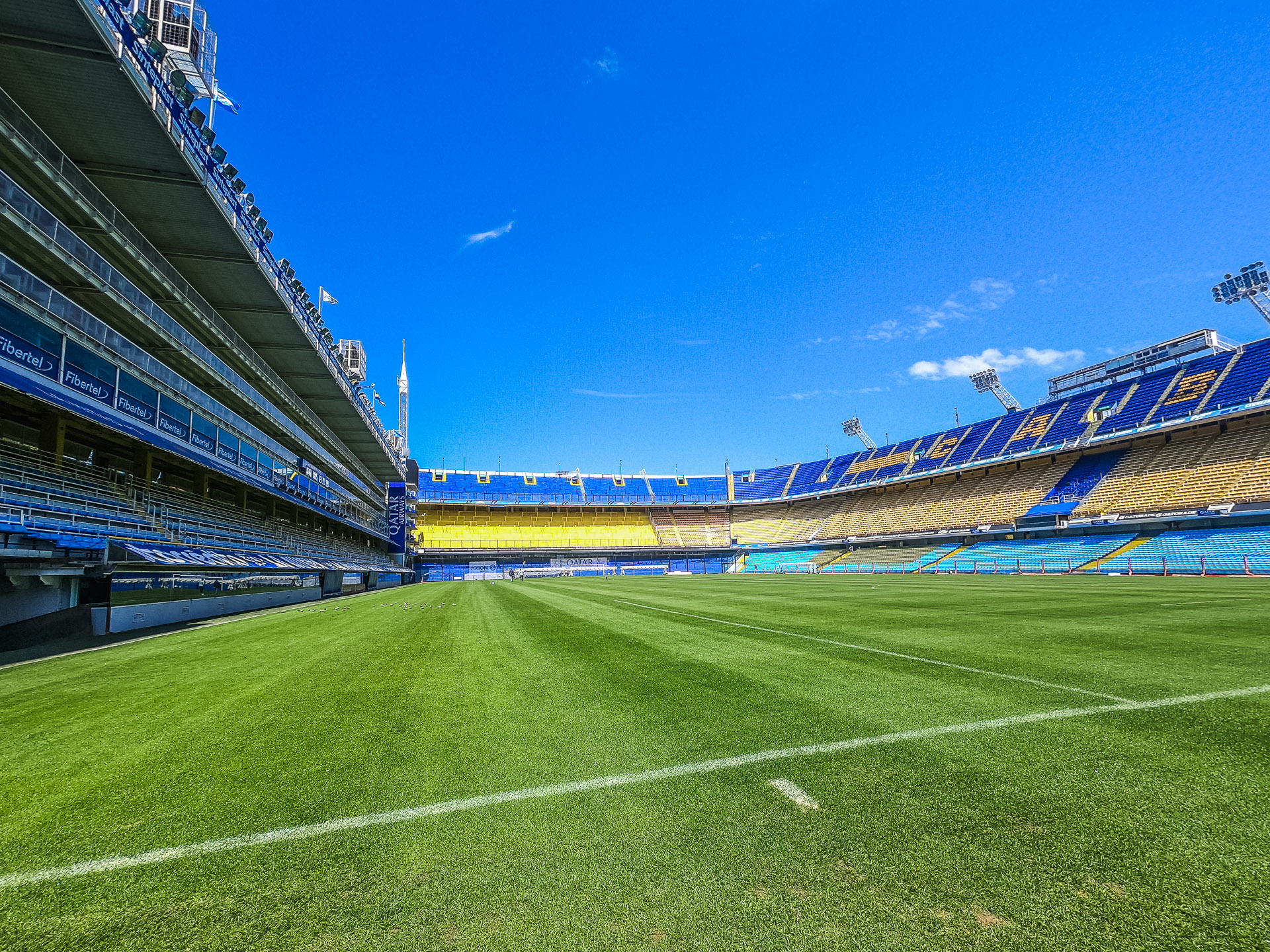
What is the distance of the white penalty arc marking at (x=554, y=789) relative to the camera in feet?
7.17

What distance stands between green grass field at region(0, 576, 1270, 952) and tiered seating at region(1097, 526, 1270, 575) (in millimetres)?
25952

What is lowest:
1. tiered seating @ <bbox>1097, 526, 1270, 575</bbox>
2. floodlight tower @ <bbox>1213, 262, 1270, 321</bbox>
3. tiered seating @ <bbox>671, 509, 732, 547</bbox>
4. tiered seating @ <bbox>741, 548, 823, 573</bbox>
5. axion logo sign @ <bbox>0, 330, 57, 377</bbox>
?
tiered seating @ <bbox>741, 548, 823, 573</bbox>

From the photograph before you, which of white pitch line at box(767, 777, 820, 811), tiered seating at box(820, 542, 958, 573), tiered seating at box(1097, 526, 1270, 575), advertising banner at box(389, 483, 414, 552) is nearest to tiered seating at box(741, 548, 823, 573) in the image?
tiered seating at box(820, 542, 958, 573)

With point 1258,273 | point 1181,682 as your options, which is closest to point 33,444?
point 1181,682

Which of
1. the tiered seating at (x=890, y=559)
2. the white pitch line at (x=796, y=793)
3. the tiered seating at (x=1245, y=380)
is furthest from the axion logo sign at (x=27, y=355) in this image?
the tiered seating at (x=1245, y=380)

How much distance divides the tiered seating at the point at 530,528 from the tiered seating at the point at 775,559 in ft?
37.8

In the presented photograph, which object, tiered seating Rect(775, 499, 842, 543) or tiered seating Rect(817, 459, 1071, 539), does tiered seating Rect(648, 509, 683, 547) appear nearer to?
tiered seating Rect(775, 499, 842, 543)

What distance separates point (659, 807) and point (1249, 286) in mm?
52715

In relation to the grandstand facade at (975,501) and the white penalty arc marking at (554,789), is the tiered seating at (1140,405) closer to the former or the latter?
the grandstand facade at (975,501)

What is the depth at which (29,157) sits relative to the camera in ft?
30.1

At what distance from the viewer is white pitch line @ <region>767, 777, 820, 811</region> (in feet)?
8.08

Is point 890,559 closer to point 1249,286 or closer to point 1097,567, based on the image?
point 1097,567

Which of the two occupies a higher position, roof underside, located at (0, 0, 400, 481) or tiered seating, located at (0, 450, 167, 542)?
roof underside, located at (0, 0, 400, 481)

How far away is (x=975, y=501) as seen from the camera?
40906mm
